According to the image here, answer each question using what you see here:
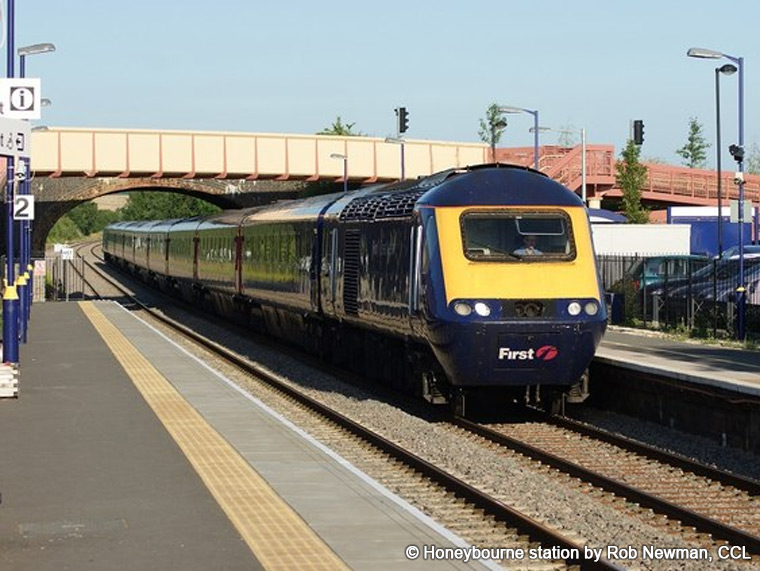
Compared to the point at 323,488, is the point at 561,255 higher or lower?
higher

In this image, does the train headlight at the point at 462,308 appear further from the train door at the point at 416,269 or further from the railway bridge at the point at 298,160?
the railway bridge at the point at 298,160

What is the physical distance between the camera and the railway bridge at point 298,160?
64062mm

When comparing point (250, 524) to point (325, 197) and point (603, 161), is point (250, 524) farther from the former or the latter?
point (603, 161)

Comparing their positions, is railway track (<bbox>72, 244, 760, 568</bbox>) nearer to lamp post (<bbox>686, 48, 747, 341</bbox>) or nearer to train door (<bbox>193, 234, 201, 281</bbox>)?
lamp post (<bbox>686, 48, 747, 341</bbox>)

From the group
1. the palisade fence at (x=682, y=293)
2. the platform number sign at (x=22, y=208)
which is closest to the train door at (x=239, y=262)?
the platform number sign at (x=22, y=208)

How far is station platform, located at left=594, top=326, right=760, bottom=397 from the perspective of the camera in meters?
18.1

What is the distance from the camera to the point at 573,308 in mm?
18125

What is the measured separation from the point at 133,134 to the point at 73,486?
53.7 metres

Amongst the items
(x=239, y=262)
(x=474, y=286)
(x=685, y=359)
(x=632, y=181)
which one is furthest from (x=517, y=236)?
(x=632, y=181)

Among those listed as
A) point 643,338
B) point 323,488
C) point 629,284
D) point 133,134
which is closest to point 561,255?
point 323,488

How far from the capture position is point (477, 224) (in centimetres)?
1848

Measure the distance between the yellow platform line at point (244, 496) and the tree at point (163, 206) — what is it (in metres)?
121

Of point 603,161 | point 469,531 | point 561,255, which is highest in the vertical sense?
point 603,161

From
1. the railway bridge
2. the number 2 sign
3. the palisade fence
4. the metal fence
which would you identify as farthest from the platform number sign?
the metal fence
